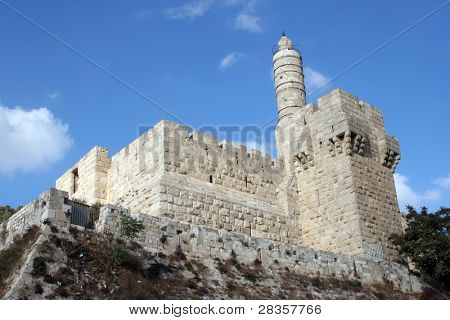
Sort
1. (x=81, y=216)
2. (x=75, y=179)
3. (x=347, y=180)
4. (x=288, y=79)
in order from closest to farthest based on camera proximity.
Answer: (x=81, y=216), (x=347, y=180), (x=75, y=179), (x=288, y=79)

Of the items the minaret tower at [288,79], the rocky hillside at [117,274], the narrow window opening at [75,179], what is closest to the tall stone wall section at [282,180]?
the narrow window opening at [75,179]

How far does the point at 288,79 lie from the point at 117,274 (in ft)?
44.7

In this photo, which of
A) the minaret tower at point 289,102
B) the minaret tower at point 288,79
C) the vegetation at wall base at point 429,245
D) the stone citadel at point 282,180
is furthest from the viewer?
the minaret tower at point 288,79

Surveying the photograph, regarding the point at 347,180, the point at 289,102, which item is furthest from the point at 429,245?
the point at 289,102

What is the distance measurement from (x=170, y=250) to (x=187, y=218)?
3319 mm

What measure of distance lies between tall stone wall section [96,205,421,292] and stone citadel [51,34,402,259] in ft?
3.49

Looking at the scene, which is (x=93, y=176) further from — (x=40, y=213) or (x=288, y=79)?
(x=288, y=79)

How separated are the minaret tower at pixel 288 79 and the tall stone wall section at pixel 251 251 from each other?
738cm

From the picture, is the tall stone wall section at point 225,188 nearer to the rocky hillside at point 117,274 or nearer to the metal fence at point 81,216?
the rocky hillside at point 117,274

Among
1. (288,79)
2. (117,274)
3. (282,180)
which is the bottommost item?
(117,274)

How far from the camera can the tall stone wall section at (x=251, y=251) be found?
12.9 metres

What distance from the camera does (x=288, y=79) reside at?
2328cm

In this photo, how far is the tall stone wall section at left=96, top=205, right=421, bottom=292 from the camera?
12.9m
